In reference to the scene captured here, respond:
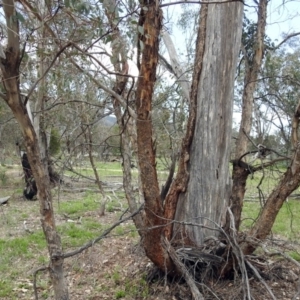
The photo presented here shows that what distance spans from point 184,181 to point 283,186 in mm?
1102

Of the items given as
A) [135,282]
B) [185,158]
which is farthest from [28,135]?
[135,282]

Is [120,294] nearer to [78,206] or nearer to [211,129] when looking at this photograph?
[211,129]

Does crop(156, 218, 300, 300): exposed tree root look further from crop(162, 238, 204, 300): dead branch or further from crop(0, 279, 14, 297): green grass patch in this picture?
crop(0, 279, 14, 297): green grass patch

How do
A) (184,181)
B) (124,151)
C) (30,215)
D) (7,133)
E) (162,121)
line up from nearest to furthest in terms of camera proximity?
(184,181)
(124,151)
(162,121)
(30,215)
(7,133)

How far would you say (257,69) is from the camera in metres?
6.55

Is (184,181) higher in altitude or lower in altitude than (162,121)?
lower

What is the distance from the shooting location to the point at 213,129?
170 inches

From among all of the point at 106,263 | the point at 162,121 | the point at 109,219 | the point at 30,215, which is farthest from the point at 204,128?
the point at 30,215

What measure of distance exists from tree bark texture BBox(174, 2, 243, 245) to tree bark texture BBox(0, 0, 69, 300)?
1.53m

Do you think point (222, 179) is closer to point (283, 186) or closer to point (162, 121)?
point (283, 186)

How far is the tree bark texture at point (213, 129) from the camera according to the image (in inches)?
168

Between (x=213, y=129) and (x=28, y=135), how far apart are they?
7.14ft

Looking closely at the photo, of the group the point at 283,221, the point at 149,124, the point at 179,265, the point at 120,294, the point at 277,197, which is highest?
the point at 149,124

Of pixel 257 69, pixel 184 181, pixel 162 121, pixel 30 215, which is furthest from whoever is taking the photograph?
pixel 30 215
